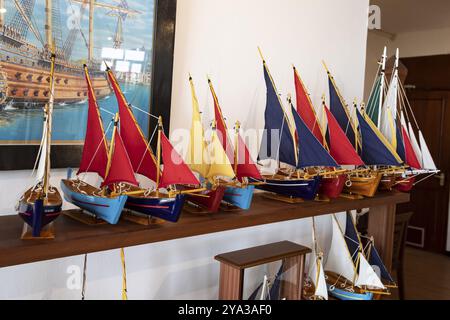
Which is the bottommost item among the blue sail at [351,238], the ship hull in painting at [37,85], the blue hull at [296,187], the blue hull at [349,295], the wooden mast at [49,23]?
the blue hull at [349,295]

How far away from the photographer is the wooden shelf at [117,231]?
2.53 ft

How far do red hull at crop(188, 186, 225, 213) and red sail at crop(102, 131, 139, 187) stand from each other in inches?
9.2

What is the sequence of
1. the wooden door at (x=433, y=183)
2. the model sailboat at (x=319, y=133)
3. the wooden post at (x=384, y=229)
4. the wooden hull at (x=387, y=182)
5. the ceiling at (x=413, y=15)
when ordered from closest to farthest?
the model sailboat at (x=319, y=133) → the wooden hull at (x=387, y=182) → the wooden post at (x=384, y=229) → the ceiling at (x=413, y=15) → the wooden door at (x=433, y=183)

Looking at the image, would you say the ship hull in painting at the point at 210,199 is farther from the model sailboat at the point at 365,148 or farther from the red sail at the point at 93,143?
the model sailboat at the point at 365,148

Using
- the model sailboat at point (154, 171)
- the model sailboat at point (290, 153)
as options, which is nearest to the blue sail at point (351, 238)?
the model sailboat at point (290, 153)

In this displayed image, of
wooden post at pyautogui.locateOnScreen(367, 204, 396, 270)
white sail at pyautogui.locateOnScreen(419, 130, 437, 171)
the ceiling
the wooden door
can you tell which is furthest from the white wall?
the wooden door

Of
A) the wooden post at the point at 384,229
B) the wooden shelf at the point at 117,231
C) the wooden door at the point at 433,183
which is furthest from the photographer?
the wooden door at the point at 433,183

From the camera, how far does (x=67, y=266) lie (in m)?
1.08

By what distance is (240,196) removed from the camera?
3.72 feet

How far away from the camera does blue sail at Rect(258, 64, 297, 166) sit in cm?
130

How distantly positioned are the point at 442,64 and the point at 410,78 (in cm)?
28

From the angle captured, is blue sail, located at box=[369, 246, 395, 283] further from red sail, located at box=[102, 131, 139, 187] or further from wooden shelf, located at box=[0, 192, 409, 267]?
red sail, located at box=[102, 131, 139, 187]

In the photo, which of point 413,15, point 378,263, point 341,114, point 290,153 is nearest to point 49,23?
point 290,153

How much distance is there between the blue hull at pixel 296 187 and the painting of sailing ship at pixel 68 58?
0.43m
